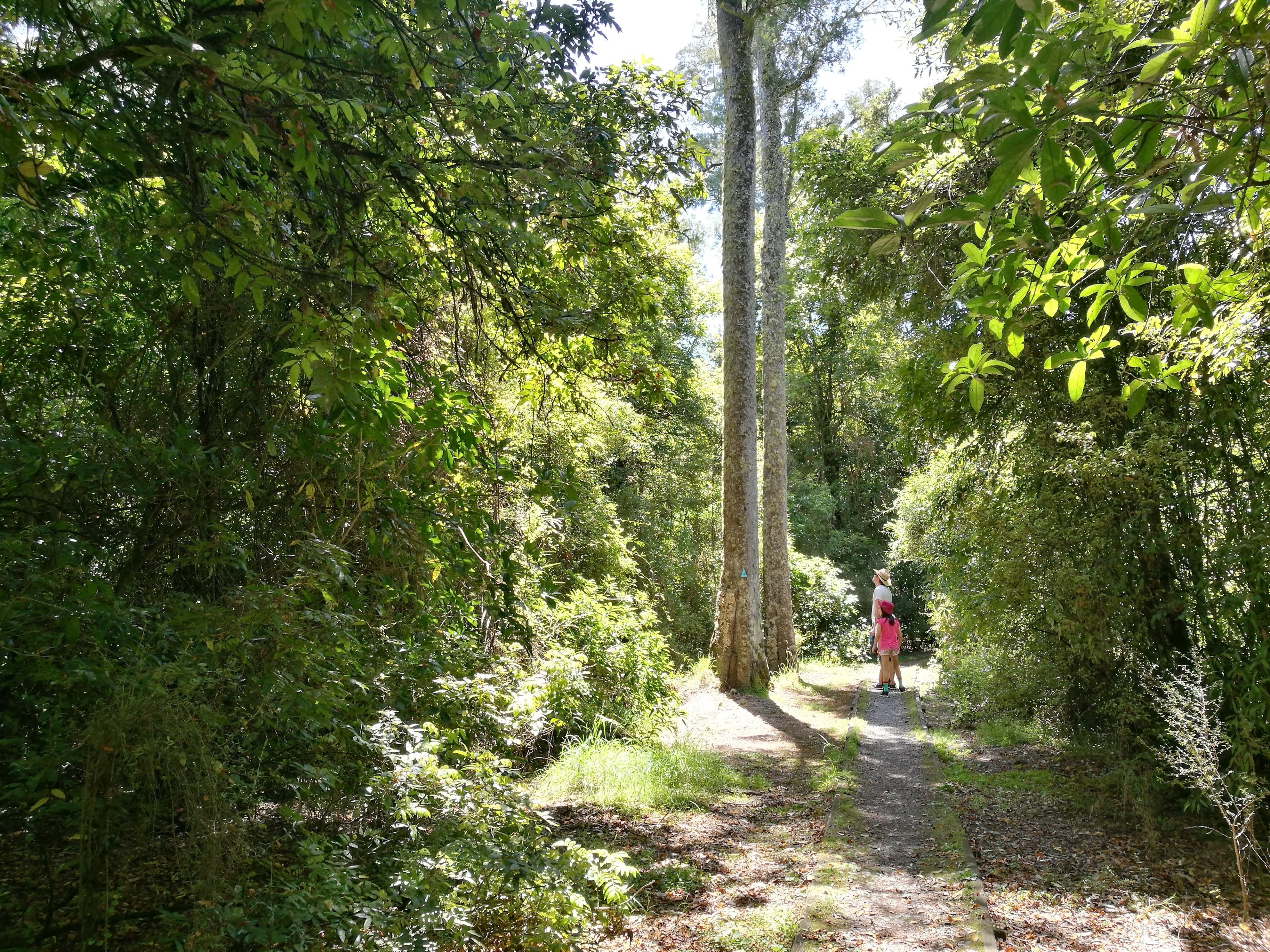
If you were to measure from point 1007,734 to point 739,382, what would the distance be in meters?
5.84

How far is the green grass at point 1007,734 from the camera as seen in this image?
28.4ft

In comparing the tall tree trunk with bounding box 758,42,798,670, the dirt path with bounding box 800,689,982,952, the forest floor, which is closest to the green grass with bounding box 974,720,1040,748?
the forest floor

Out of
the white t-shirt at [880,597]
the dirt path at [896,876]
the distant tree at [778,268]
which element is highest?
the distant tree at [778,268]

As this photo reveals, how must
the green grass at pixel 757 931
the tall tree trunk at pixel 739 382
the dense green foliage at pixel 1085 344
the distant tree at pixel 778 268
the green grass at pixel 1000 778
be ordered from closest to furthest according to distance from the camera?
the dense green foliage at pixel 1085 344 < the green grass at pixel 757 931 < the green grass at pixel 1000 778 < the tall tree trunk at pixel 739 382 < the distant tree at pixel 778 268

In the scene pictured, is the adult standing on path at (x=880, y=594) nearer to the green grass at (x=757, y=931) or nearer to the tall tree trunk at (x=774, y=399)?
the tall tree trunk at (x=774, y=399)

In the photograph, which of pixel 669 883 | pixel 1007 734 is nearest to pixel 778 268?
pixel 1007 734

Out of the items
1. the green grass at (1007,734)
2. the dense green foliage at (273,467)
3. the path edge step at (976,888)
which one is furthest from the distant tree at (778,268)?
the dense green foliage at (273,467)

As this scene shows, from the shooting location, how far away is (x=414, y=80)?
3.62 m

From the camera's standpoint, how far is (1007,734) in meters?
8.86

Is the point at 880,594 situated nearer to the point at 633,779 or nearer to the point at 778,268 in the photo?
the point at 778,268

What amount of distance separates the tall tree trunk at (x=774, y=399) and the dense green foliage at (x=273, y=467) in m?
9.33

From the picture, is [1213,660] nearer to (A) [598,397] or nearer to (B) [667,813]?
(B) [667,813]

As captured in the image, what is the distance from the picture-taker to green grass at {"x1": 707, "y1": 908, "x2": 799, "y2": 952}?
3936 mm

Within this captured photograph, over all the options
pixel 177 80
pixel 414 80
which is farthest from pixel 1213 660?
pixel 177 80
